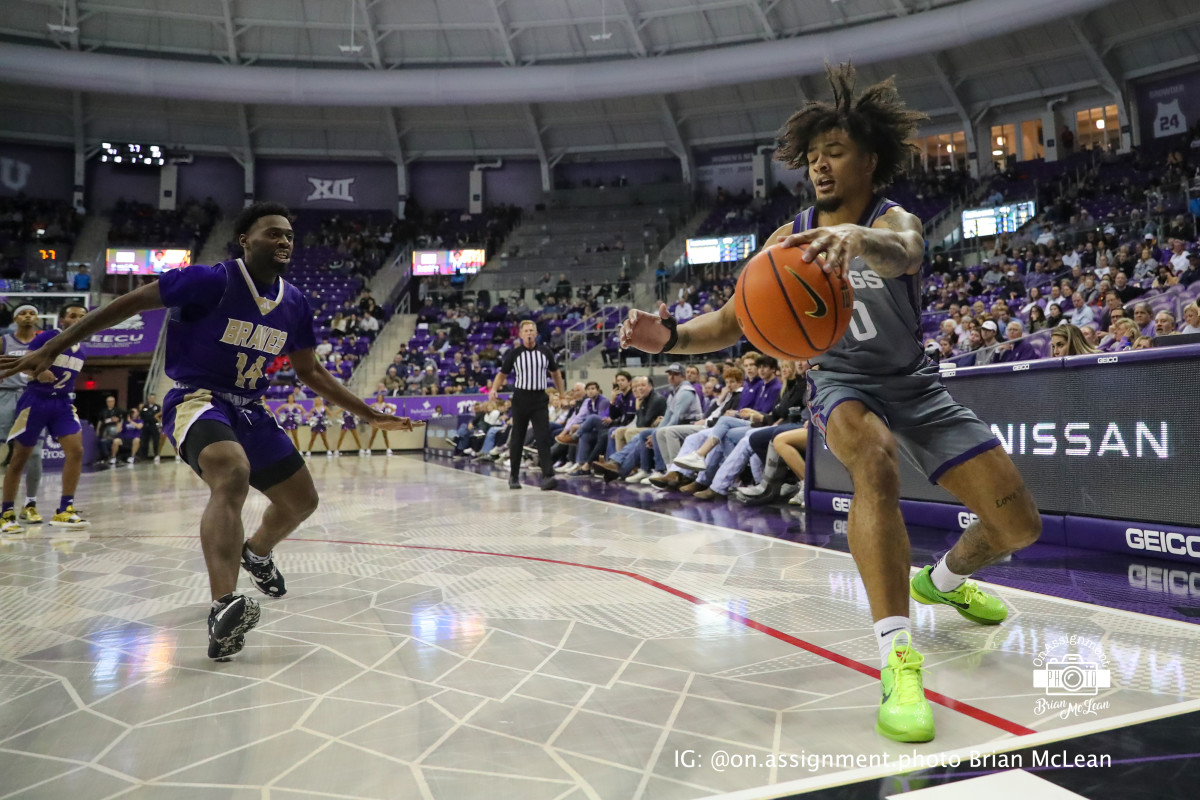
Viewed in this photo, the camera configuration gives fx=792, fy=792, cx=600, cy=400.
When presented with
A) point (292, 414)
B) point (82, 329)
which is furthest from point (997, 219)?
point (82, 329)

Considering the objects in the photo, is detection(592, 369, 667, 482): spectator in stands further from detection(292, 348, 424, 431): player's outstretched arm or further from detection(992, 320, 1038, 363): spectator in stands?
detection(292, 348, 424, 431): player's outstretched arm

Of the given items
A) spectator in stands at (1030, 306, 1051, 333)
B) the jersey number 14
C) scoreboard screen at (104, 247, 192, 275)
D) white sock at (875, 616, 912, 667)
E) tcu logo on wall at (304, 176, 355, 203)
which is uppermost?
tcu logo on wall at (304, 176, 355, 203)

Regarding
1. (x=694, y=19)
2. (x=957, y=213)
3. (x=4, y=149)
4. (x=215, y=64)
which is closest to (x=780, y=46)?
(x=694, y=19)

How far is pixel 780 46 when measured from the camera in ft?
70.2

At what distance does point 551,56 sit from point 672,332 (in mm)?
23563

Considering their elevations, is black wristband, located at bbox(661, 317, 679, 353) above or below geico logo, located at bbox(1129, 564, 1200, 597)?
above

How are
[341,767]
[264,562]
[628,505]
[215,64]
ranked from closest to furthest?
1. [341,767]
2. [264,562]
3. [628,505]
4. [215,64]

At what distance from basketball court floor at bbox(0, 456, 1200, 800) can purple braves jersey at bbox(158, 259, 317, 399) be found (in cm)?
94

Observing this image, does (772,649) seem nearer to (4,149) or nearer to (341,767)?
(341,767)

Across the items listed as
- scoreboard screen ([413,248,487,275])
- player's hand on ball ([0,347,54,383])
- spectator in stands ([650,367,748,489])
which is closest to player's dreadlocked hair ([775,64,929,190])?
player's hand on ball ([0,347,54,383])

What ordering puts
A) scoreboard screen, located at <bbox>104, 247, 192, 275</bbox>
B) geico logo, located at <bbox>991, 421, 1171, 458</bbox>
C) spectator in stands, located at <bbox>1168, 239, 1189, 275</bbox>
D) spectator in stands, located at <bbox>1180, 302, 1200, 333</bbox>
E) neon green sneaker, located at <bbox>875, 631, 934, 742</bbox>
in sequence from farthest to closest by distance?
scoreboard screen, located at <bbox>104, 247, 192, 275</bbox>
spectator in stands, located at <bbox>1168, 239, 1189, 275</bbox>
spectator in stands, located at <bbox>1180, 302, 1200, 333</bbox>
geico logo, located at <bbox>991, 421, 1171, 458</bbox>
neon green sneaker, located at <bbox>875, 631, 934, 742</bbox>

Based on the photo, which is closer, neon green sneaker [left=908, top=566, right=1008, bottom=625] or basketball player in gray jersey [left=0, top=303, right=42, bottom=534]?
neon green sneaker [left=908, top=566, right=1008, bottom=625]

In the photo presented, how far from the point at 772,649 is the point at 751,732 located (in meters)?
0.68

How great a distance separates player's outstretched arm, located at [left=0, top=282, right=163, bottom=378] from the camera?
8.54 ft
